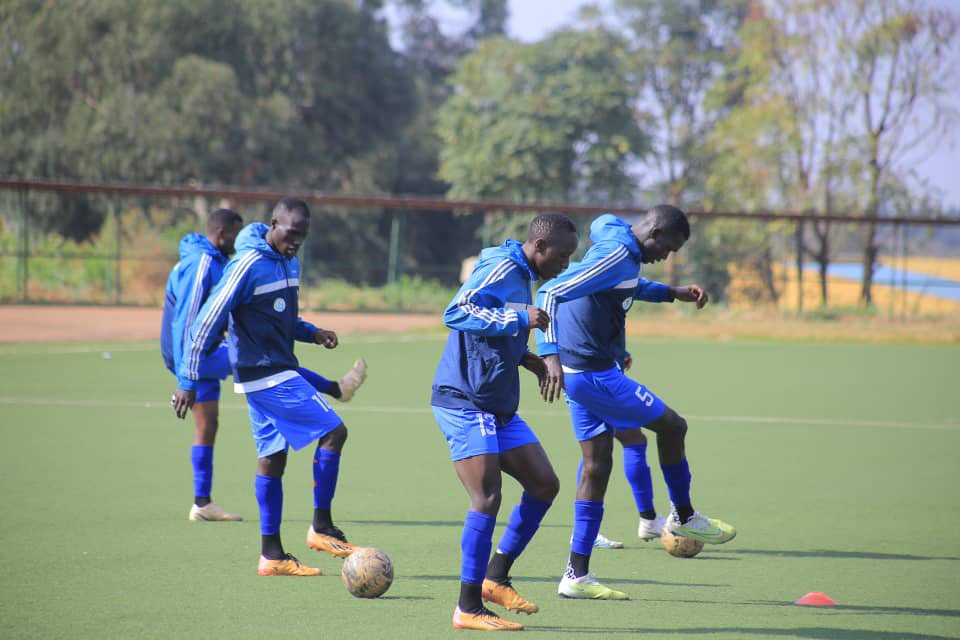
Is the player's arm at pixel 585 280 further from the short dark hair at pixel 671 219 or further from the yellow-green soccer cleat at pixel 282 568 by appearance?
the yellow-green soccer cleat at pixel 282 568

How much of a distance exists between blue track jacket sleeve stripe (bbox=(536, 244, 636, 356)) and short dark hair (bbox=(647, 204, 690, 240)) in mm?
310

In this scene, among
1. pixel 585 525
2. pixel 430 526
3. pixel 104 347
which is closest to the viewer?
pixel 585 525

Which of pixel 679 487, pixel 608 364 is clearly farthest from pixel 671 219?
pixel 679 487

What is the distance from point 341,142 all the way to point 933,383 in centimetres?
3073

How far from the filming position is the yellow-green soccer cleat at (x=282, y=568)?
5.77 m

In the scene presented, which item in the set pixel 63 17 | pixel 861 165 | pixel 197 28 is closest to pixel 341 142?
pixel 197 28

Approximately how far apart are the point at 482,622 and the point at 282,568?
1404 mm

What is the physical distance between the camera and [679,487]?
6227mm

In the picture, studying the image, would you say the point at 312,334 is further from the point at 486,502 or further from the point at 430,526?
the point at 486,502

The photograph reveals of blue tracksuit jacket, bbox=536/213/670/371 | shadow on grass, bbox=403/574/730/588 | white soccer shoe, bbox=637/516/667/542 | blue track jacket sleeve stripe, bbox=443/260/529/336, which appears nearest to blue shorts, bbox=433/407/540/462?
blue track jacket sleeve stripe, bbox=443/260/529/336

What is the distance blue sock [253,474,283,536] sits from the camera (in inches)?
232

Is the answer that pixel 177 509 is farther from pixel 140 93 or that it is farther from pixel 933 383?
pixel 140 93

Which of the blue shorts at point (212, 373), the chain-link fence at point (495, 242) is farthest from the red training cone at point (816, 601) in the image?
the chain-link fence at point (495, 242)

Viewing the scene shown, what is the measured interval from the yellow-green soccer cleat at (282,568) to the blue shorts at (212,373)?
80.5 inches
